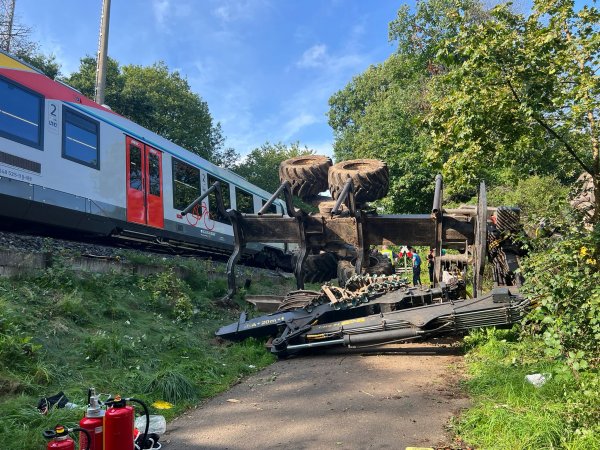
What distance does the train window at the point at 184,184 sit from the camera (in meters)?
11.8

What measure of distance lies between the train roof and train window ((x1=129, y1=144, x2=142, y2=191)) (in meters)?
0.30

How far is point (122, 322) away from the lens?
6.85 meters

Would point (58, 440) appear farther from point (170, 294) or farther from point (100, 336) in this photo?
point (170, 294)

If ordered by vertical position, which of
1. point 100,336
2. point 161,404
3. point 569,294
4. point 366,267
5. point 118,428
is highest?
point 366,267

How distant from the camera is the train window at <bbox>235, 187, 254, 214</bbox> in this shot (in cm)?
1487

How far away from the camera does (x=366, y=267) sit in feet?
32.3

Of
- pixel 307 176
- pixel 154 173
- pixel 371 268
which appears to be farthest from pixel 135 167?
pixel 371 268

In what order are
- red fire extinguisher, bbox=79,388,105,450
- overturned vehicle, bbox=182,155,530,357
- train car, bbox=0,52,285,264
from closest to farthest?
red fire extinguisher, bbox=79,388,105,450 → overturned vehicle, bbox=182,155,530,357 → train car, bbox=0,52,285,264

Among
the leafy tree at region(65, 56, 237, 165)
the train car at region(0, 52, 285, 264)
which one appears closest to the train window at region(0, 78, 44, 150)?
the train car at region(0, 52, 285, 264)

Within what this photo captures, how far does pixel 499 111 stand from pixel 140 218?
7317 mm

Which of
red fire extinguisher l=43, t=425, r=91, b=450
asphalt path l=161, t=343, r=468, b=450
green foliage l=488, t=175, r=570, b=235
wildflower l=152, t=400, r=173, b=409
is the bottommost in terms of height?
asphalt path l=161, t=343, r=468, b=450

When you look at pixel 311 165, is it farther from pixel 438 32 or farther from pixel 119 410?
pixel 438 32

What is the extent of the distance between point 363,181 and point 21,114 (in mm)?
6343

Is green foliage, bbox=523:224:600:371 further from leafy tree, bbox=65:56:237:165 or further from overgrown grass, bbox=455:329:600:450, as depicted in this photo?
leafy tree, bbox=65:56:237:165
